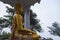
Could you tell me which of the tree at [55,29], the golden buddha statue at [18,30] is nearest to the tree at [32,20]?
the tree at [55,29]

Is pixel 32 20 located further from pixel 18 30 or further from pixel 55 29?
pixel 18 30

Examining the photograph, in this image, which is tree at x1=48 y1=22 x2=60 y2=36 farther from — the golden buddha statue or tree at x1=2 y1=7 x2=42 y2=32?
the golden buddha statue

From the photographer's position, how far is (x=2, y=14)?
5699 millimetres

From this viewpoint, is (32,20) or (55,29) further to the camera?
(55,29)

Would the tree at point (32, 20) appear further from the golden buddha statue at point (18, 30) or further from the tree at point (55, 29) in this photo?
the golden buddha statue at point (18, 30)

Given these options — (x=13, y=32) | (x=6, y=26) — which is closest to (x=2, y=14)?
(x=6, y=26)

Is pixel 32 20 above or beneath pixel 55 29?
above

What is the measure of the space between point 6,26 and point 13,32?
298 centimetres

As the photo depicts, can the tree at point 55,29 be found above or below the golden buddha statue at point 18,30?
above

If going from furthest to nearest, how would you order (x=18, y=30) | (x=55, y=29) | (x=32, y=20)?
(x=55, y=29)
(x=32, y=20)
(x=18, y=30)

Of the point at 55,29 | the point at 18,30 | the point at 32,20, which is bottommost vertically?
the point at 18,30

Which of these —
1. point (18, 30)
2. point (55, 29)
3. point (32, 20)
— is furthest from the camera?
point (55, 29)

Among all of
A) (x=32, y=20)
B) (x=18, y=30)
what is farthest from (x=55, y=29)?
(x=18, y=30)

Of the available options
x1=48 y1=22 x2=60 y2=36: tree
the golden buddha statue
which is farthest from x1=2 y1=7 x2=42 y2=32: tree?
the golden buddha statue
